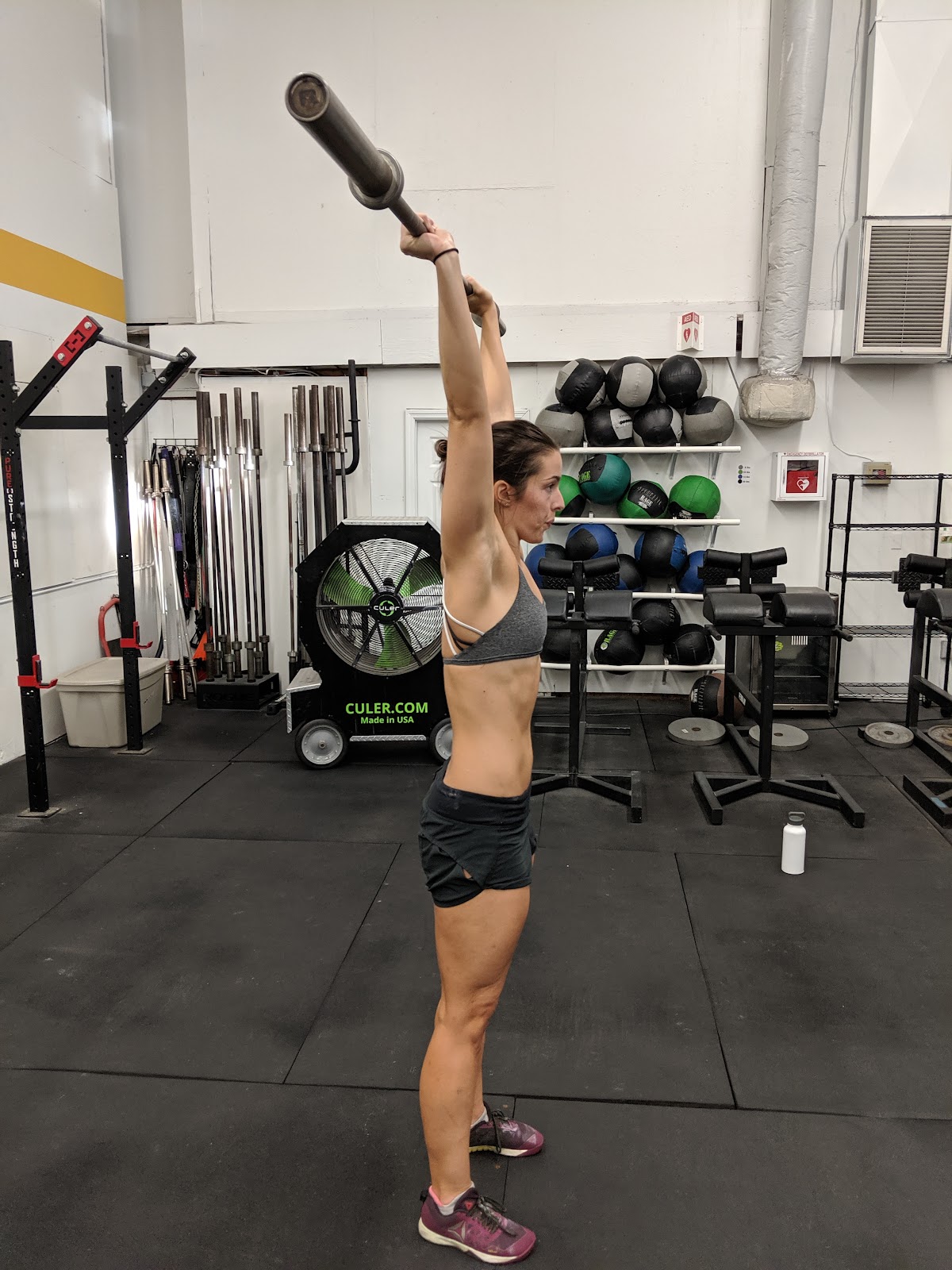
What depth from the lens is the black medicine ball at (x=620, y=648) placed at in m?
5.38

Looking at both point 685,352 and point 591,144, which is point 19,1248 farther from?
point 591,144

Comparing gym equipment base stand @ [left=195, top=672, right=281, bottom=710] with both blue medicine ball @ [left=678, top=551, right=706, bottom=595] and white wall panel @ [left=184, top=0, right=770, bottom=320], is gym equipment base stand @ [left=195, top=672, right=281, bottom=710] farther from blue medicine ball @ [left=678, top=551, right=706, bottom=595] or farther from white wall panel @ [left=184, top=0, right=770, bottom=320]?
blue medicine ball @ [left=678, top=551, right=706, bottom=595]

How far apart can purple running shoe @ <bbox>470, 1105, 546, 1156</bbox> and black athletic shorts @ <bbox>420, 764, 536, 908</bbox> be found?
0.65 metres

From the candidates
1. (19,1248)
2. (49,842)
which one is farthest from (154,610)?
(19,1248)

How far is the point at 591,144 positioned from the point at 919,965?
4.99 meters

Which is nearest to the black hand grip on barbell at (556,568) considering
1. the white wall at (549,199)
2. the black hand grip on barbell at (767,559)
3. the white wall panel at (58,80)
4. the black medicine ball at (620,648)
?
the black hand grip on barbell at (767,559)

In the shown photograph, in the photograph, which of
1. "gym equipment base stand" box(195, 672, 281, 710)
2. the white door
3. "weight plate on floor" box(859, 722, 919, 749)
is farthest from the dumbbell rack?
"gym equipment base stand" box(195, 672, 281, 710)

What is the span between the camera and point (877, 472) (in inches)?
219

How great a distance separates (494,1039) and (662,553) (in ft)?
11.8

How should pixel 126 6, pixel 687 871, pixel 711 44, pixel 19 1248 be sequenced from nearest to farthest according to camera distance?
1. pixel 19 1248
2. pixel 687 871
3. pixel 711 44
4. pixel 126 6

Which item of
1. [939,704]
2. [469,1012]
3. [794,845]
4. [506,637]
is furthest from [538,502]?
[939,704]

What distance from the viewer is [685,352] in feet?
18.0

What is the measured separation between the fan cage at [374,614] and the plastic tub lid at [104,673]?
49.3 inches

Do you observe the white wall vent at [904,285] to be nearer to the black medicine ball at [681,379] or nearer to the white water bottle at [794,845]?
the black medicine ball at [681,379]
